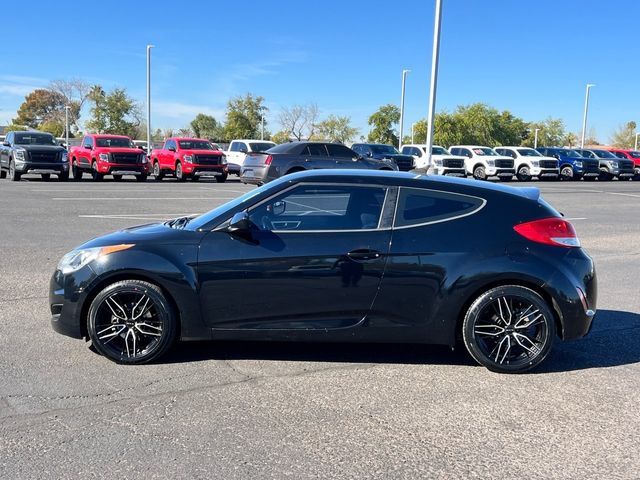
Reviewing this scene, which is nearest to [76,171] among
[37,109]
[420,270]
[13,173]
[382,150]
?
[13,173]

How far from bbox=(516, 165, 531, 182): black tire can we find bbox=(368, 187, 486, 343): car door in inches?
1374

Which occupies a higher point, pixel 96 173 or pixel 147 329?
pixel 96 173

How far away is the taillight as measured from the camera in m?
4.92

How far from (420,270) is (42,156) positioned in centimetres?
2355

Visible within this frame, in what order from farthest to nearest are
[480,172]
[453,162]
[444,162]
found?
[480,172] → [453,162] → [444,162]

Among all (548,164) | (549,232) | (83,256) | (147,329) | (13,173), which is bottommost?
(147,329)

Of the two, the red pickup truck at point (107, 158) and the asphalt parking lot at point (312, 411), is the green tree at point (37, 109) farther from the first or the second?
the asphalt parking lot at point (312, 411)

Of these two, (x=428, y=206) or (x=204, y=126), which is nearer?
(x=428, y=206)

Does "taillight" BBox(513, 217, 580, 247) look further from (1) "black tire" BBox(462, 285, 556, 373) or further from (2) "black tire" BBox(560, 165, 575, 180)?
(2) "black tire" BBox(560, 165, 575, 180)

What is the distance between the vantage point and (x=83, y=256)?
490 cm

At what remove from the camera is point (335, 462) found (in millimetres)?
3418

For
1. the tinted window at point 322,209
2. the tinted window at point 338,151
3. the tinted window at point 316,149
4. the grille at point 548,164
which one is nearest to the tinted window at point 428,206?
the tinted window at point 322,209

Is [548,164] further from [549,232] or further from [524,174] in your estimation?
[549,232]

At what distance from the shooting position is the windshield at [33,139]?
83.3 feet
